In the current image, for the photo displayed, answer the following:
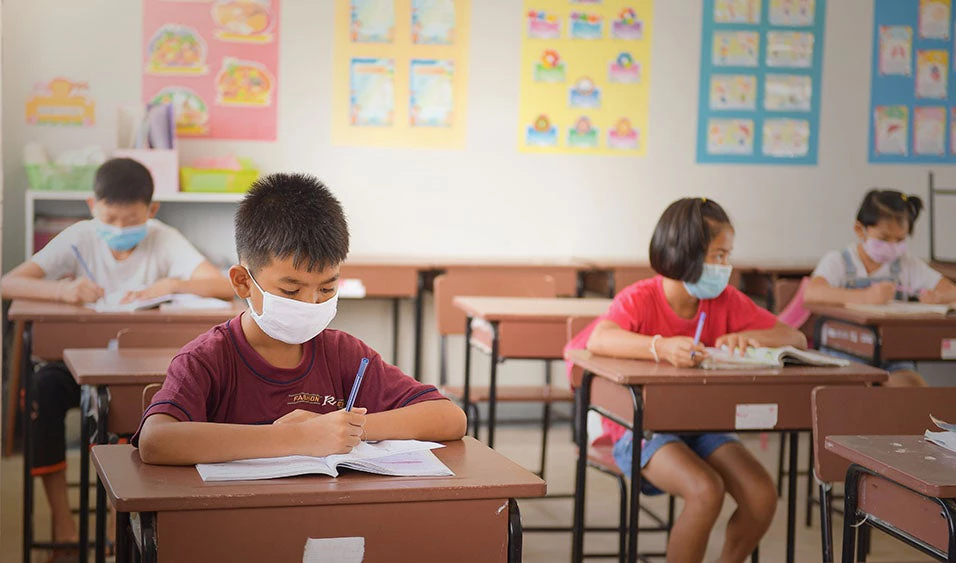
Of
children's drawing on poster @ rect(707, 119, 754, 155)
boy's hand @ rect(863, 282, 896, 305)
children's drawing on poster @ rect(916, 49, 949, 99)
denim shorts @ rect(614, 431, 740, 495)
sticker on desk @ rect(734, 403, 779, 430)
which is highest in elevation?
children's drawing on poster @ rect(916, 49, 949, 99)

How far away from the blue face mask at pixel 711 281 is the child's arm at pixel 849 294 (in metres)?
1.47

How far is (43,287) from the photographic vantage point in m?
3.69

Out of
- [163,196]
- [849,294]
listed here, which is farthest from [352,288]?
[849,294]

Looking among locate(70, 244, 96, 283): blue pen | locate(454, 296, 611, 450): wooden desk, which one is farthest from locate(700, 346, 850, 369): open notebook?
locate(70, 244, 96, 283): blue pen

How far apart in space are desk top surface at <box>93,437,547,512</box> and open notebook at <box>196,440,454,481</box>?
0.01m

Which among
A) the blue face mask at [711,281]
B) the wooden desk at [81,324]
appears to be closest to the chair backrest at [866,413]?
the blue face mask at [711,281]

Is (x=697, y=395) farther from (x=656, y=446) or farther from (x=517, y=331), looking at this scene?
(x=517, y=331)

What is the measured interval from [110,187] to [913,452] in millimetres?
2707

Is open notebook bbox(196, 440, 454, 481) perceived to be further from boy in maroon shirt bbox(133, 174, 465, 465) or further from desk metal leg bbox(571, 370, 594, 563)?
desk metal leg bbox(571, 370, 594, 563)

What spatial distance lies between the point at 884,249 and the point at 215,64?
3.16 m

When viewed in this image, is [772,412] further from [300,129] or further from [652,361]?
[300,129]

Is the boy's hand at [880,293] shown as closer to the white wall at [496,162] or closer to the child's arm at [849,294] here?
the child's arm at [849,294]

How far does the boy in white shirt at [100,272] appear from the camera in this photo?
3.49 m

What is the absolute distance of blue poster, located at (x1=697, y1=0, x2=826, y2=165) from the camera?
19.4 feet
